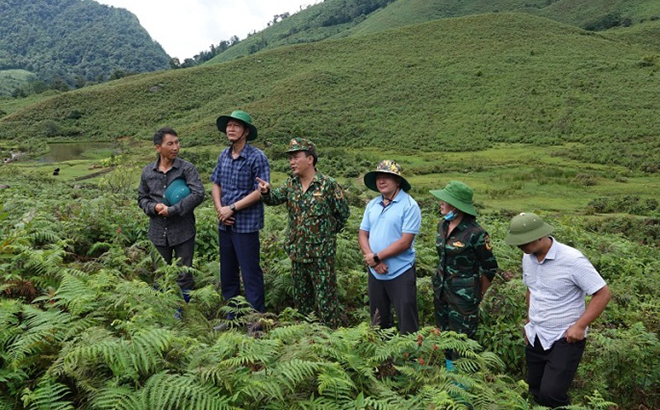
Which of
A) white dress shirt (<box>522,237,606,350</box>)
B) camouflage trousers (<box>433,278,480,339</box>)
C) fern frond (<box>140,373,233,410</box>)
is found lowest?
camouflage trousers (<box>433,278,480,339</box>)

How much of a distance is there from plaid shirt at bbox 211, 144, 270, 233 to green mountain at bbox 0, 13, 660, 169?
31.9 metres

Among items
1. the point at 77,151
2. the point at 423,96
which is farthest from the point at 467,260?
the point at 423,96

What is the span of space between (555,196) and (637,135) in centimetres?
2337

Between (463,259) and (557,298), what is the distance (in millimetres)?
832

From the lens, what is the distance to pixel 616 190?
76.6 ft

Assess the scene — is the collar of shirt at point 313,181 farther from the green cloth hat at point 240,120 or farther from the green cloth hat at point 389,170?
the green cloth hat at point 240,120

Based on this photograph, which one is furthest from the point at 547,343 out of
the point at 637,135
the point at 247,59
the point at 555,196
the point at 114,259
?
the point at 247,59

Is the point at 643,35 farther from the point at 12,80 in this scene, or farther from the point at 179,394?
the point at 12,80

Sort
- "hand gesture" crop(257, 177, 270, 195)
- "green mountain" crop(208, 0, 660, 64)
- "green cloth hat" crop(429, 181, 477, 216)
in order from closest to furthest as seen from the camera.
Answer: "green cloth hat" crop(429, 181, 477, 216) → "hand gesture" crop(257, 177, 270, 195) → "green mountain" crop(208, 0, 660, 64)

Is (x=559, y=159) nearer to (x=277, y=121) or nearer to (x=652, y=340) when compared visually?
(x=277, y=121)

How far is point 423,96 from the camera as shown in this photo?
191 feet

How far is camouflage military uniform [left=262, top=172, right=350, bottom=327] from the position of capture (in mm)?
4484

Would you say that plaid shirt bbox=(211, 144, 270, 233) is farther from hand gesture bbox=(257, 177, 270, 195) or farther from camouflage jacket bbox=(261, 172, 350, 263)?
camouflage jacket bbox=(261, 172, 350, 263)

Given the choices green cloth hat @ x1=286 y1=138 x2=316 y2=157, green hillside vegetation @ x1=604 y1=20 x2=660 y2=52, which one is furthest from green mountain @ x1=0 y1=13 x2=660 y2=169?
green cloth hat @ x1=286 y1=138 x2=316 y2=157
